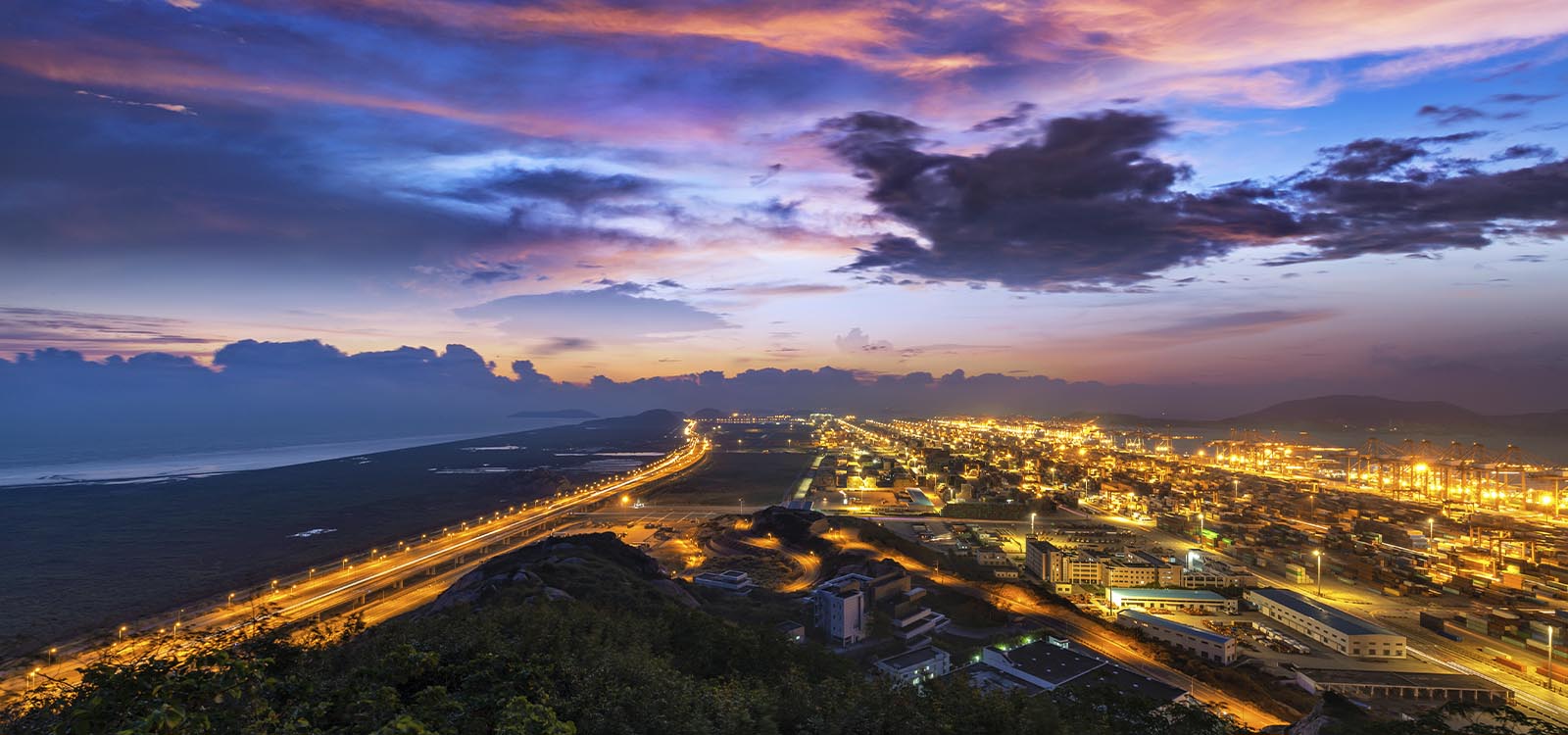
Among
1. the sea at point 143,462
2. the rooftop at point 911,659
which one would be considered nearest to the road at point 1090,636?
the rooftop at point 911,659

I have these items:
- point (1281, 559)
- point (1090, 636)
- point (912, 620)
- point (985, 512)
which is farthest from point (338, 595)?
point (1281, 559)

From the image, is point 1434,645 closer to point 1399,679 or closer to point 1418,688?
point 1399,679

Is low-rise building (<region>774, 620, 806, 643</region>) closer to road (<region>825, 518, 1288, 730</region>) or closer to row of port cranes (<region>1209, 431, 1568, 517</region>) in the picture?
road (<region>825, 518, 1288, 730</region>)

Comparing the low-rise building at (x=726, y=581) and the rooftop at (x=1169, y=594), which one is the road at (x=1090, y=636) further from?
the low-rise building at (x=726, y=581)

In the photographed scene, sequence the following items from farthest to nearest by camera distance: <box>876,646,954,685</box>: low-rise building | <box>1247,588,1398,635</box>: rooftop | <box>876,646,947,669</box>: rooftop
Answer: <box>1247,588,1398,635</box>: rooftop, <box>876,646,947,669</box>: rooftop, <box>876,646,954,685</box>: low-rise building

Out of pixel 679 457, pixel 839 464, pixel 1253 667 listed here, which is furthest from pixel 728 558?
pixel 679 457

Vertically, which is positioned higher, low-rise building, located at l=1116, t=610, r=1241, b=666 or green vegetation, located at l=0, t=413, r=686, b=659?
low-rise building, located at l=1116, t=610, r=1241, b=666

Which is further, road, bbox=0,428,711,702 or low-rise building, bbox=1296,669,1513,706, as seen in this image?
road, bbox=0,428,711,702

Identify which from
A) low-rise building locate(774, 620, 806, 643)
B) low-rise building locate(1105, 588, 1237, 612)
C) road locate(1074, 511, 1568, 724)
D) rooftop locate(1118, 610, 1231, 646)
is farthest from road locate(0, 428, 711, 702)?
road locate(1074, 511, 1568, 724)
